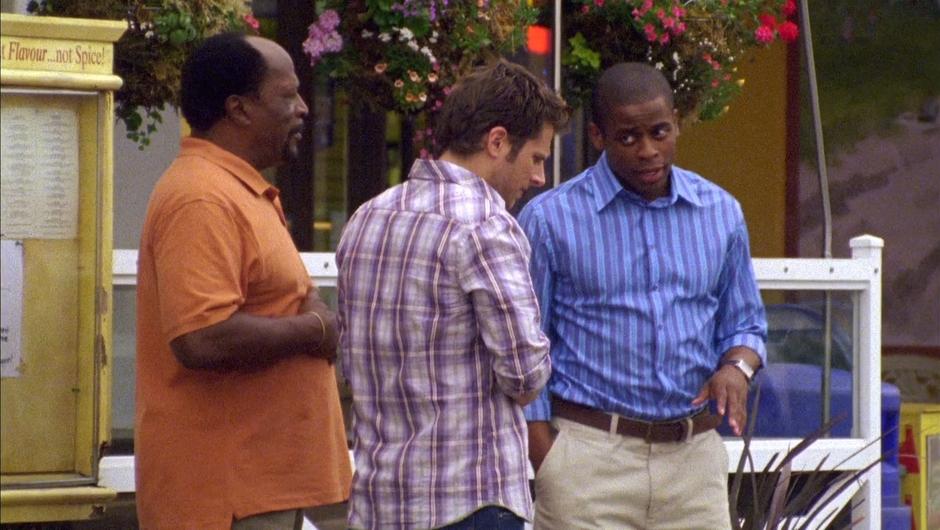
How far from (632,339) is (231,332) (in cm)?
105

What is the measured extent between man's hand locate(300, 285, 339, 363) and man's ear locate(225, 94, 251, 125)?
0.37 meters

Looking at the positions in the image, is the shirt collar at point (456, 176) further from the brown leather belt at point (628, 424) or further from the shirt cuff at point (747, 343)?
the shirt cuff at point (747, 343)

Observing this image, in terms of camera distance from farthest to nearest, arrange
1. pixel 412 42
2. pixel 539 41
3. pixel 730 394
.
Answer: pixel 539 41 < pixel 412 42 < pixel 730 394

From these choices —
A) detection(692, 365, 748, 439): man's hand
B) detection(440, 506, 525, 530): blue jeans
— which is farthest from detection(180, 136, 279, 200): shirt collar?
detection(692, 365, 748, 439): man's hand

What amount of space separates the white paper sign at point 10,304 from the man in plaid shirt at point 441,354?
0.70 m

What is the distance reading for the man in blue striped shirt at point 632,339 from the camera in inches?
153

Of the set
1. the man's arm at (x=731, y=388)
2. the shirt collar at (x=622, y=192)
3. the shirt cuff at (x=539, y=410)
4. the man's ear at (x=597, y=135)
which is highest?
the man's ear at (x=597, y=135)

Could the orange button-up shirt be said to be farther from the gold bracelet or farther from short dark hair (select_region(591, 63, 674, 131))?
short dark hair (select_region(591, 63, 674, 131))

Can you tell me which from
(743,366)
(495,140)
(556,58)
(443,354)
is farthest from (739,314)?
(556,58)

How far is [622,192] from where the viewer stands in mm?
3998

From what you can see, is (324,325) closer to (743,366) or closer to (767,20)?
(743,366)

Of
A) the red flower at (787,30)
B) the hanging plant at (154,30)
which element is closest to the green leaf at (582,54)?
the red flower at (787,30)

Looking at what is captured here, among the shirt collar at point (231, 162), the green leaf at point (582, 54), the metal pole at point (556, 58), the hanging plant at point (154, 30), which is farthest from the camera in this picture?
the green leaf at point (582, 54)

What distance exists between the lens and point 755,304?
4.04 meters
